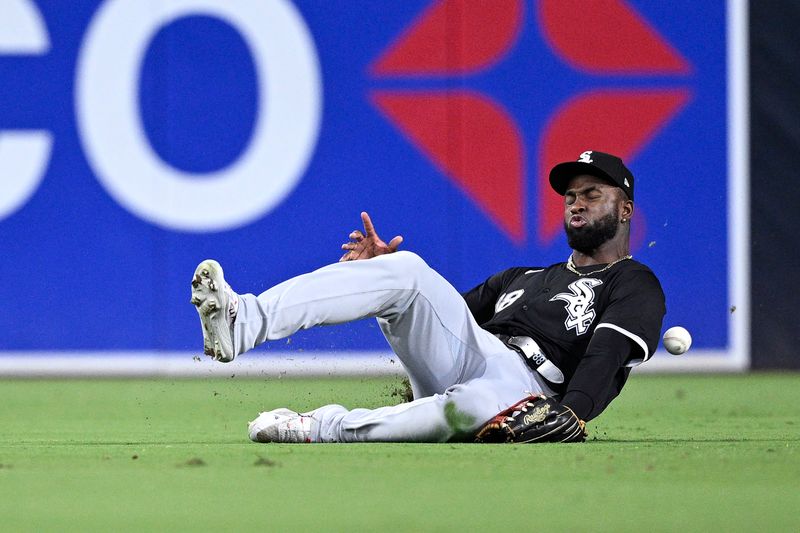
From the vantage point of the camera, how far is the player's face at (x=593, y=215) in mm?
4730

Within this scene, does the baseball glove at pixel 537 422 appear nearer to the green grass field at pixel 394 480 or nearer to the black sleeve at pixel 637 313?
the green grass field at pixel 394 480

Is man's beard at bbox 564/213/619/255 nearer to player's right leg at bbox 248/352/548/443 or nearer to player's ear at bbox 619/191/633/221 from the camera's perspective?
player's ear at bbox 619/191/633/221

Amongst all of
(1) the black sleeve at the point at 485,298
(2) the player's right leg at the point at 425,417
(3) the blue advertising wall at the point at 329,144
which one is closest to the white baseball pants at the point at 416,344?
(2) the player's right leg at the point at 425,417

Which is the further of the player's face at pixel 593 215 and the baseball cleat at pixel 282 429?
the player's face at pixel 593 215

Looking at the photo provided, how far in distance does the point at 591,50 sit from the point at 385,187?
1.55 metres

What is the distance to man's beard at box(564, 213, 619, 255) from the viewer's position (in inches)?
186

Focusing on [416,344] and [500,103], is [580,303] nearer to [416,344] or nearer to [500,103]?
[416,344]

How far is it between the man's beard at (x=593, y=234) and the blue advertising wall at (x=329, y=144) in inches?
157

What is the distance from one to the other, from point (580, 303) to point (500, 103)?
14.8 feet

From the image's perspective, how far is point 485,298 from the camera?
16.3ft

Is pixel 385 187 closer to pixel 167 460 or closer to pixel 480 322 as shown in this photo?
pixel 480 322

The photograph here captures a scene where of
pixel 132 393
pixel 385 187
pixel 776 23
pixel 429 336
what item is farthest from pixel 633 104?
pixel 429 336

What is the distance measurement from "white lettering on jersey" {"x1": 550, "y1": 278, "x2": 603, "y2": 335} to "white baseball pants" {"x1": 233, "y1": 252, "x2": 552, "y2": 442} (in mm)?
209

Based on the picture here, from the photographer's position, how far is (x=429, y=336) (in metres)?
4.34
